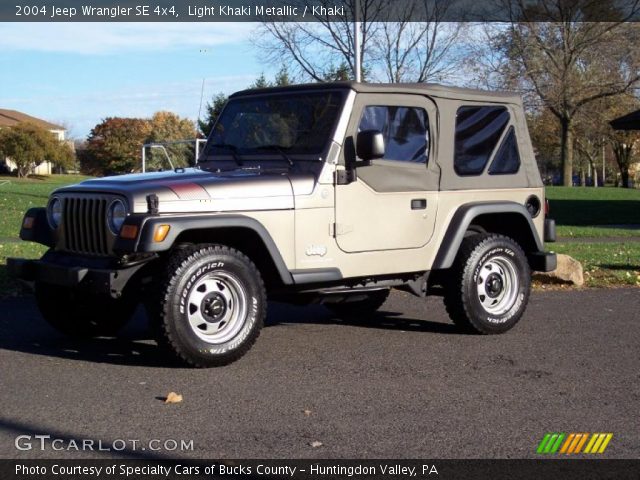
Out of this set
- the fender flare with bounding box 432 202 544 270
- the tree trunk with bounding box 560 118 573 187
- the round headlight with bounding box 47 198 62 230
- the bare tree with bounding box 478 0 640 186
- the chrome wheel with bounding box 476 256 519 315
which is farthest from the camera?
the tree trunk with bounding box 560 118 573 187

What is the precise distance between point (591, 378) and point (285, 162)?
2835mm

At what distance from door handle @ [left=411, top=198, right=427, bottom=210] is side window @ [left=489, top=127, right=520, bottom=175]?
3.03 feet

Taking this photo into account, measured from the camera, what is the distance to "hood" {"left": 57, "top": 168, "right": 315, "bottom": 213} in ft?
21.2

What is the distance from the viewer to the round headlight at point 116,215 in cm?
652

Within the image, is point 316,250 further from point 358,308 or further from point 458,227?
point 358,308

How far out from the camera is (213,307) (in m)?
6.60

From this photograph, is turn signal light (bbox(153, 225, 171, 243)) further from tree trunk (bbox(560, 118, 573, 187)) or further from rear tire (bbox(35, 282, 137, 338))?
tree trunk (bbox(560, 118, 573, 187))

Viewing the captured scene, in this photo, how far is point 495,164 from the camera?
8.32m

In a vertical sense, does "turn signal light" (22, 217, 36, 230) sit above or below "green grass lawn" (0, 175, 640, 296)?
above

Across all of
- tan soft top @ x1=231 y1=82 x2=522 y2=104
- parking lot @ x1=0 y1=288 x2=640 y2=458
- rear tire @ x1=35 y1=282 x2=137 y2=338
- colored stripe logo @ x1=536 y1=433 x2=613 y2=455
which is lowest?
colored stripe logo @ x1=536 y1=433 x2=613 y2=455

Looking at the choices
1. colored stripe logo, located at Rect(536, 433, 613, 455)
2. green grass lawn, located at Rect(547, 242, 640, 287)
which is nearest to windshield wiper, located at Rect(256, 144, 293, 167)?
colored stripe logo, located at Rect(536, 433, 613, 455)

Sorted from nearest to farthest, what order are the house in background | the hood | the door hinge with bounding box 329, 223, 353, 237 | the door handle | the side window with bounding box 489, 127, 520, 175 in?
the hood
the door hinge with bounding box 329, 223, 353, 237
the door handle
the side window with bounding box 489, 127, 520, 175
the house in background

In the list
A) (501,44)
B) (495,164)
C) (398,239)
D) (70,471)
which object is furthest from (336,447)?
(501,44)

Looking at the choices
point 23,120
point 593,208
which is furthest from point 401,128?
point 23,120
